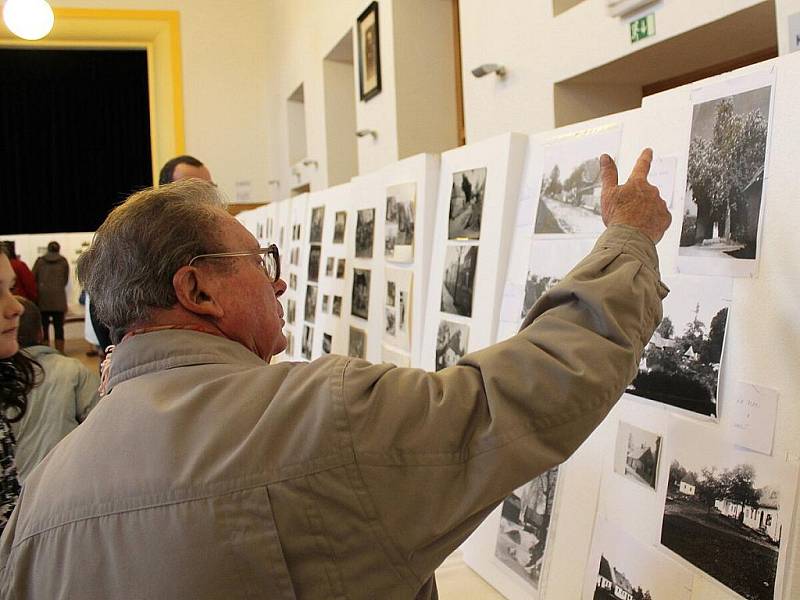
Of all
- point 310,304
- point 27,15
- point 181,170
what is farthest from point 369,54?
point 27,15

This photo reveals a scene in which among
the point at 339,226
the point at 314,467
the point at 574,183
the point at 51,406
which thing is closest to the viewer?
the point at 314,467

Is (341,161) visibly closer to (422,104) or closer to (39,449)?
(422,104)

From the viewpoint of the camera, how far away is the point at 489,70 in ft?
13.6

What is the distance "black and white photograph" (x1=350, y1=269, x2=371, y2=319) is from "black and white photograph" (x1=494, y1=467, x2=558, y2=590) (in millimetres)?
1407

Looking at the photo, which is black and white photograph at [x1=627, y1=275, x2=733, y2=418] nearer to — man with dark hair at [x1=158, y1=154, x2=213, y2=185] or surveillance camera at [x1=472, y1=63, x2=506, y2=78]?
man with dark hair at [x1=158, y1=154, x2=213, y2=185]

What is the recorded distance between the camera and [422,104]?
5.78 m

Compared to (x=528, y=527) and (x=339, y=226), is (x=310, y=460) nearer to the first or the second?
(x=528, y=527)

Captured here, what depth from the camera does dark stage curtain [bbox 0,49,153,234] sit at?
39.7 feet

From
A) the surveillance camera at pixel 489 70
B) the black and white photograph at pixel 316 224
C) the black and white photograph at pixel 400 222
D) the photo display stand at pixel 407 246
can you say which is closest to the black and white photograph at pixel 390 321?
the photo display stand at pixel 407 246

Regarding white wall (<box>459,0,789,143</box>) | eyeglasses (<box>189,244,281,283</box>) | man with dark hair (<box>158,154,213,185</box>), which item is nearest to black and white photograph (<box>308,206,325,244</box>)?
man with dark hair (<box>158,154,213,185</box>)

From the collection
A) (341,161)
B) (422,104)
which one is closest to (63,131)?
(341,161)

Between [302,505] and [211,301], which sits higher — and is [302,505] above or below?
below

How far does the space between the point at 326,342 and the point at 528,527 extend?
6.84 ft

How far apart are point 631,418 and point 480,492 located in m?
0.59
